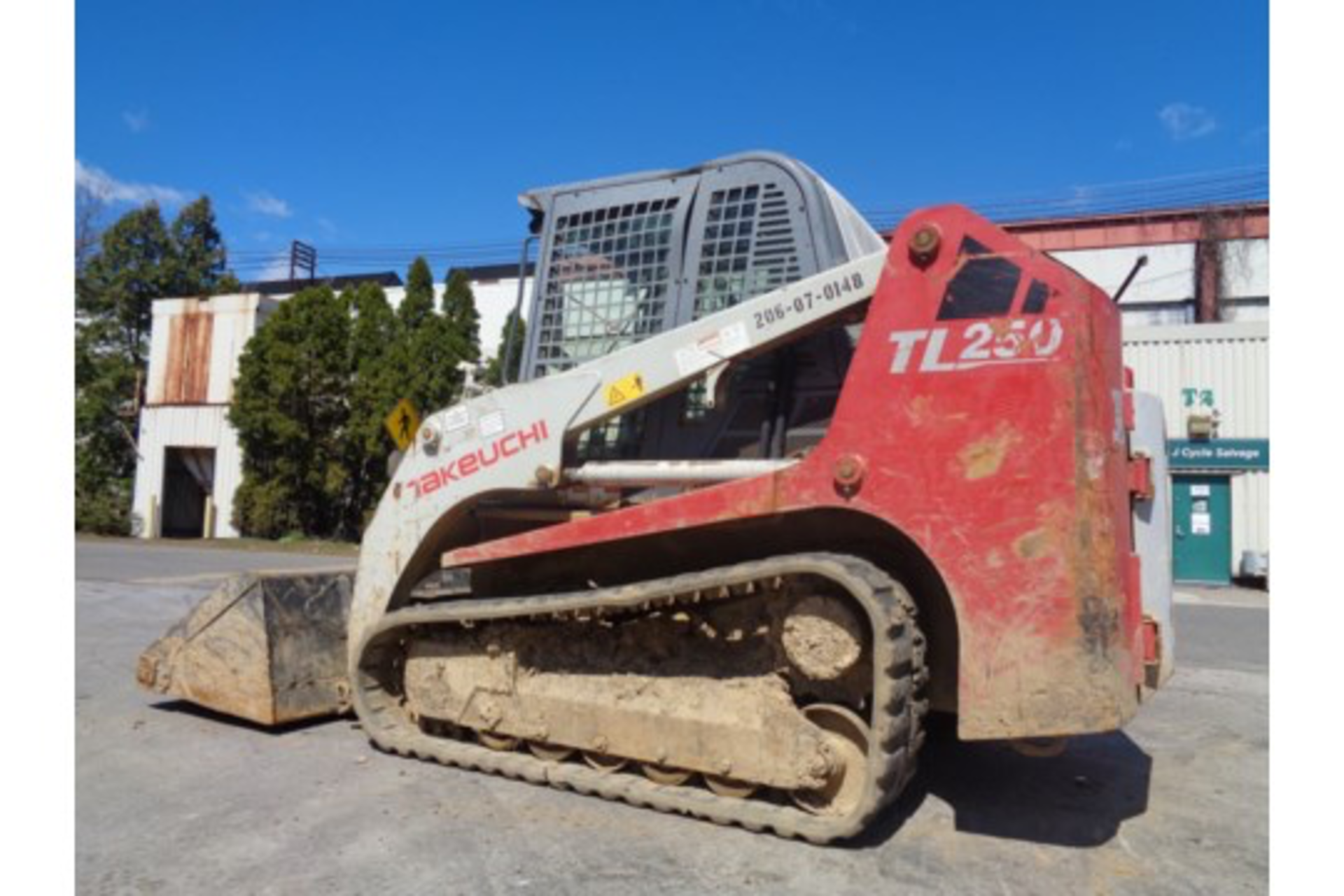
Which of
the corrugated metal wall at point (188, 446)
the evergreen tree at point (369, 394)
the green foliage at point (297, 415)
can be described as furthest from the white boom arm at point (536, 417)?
the corrugated metal wall at point (188, 446)

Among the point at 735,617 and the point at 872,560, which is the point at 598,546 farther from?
the point at 872,560

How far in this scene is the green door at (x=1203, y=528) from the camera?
17.3 metres

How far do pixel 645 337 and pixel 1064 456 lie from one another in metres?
2.24

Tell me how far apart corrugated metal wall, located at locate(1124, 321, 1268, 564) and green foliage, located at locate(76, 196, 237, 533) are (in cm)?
2523

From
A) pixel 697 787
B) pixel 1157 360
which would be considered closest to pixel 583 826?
pixel 697 787

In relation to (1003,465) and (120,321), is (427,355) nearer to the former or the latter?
(120,321)

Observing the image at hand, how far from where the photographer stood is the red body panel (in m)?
3.32

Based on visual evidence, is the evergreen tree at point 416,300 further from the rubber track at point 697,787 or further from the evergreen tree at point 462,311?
the rubber track at point 697,787

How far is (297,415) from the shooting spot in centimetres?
2444

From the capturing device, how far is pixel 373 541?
4965 mm

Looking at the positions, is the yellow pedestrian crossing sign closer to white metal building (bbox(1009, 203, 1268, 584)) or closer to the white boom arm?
the white boom arm

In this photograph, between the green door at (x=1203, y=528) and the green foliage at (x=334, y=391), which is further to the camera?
the green foliage at (x=334, y=391)

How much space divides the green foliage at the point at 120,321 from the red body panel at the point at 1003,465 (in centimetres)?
2595

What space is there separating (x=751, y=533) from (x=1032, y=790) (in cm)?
186
